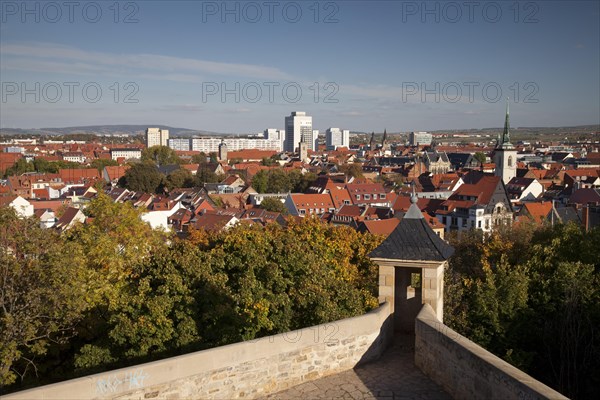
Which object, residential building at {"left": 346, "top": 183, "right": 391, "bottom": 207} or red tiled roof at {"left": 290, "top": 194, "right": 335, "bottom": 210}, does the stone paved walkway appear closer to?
red tiled roof at {"left": 290, "top": 194, "right": 335, "bottom": 210}

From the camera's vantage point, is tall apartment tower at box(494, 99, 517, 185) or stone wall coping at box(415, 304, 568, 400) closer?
stone wall coping at box(415, 304, 568, 400)

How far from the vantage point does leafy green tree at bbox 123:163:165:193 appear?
101125 mm

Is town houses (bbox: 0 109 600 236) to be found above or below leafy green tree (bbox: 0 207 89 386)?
below

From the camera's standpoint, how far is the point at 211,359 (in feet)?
29.4

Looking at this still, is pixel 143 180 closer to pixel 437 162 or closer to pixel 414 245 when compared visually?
pixel 437 162

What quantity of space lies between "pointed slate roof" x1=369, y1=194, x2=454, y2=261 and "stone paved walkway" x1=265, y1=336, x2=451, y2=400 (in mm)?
1958

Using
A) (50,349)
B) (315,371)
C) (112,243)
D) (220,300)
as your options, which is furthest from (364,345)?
(112,243)

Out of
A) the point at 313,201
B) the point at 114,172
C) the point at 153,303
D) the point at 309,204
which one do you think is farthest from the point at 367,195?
the point at 153,303

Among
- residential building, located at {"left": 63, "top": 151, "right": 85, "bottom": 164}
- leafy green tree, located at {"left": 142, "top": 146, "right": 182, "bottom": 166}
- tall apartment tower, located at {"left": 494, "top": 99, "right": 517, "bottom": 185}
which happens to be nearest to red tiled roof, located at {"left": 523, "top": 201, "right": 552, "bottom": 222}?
tall apartment tower, located at {"left": 494, "top": 99, "right": 517, "bottom": 185}

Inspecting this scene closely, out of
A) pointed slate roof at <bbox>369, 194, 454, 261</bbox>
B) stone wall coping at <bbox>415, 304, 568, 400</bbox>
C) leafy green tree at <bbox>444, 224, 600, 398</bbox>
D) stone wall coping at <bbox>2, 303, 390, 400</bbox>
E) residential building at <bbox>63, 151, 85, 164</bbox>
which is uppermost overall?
residential building at <bbox>63, 151, 85, 164</bbox>

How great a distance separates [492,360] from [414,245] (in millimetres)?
3692

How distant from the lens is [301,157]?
197 m

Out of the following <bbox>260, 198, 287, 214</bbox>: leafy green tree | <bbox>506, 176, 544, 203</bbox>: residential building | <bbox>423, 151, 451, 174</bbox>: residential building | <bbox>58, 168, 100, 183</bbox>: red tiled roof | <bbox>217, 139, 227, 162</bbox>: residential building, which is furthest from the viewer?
<bbox>217, 139, 227, 162</bbox>: residential building

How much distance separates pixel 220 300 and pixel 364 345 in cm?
396
